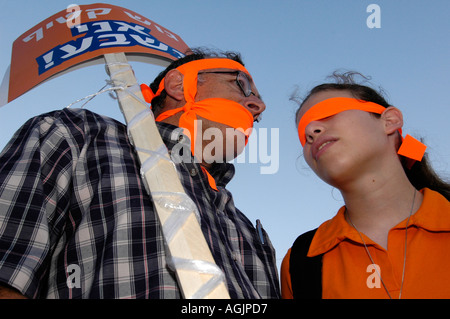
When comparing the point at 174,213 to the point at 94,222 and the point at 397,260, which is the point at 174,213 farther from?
the point at 397,260

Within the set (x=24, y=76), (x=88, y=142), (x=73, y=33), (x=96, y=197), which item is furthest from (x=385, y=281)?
(x=73, y=33)

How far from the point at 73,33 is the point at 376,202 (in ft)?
7.92

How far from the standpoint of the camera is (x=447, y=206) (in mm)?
2217

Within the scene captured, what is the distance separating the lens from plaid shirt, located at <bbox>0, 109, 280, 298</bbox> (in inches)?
65.3

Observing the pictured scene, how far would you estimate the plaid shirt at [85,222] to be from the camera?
166 cm

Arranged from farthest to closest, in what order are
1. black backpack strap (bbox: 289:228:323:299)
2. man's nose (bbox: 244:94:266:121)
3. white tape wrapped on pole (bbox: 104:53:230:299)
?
man's nose (bbox: 244:94:266:121)
black backpack strap (bbox: 289:228:323:299)
white tape wrapped on pole (bbox: 104:53:230:299)

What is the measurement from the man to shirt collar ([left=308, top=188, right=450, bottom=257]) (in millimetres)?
324

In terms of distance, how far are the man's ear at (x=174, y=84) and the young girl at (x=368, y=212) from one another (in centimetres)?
91

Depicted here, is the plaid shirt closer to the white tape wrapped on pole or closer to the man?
the man

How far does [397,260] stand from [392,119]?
3.07 feet

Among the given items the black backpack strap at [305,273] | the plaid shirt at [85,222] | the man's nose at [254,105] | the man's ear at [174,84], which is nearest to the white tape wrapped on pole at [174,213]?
the plaid shirt at [85,222]

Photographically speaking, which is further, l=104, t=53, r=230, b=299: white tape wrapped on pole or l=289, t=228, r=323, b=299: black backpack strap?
l=289, t=228, r=323, b=299: black backpack strap

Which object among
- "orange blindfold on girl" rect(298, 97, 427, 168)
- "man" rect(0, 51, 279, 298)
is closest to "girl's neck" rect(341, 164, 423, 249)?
"orange blindfold on girl" rect(298, 97, 427, 168)

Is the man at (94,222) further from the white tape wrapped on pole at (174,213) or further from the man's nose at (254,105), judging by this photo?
the man's nose at (254,105)
